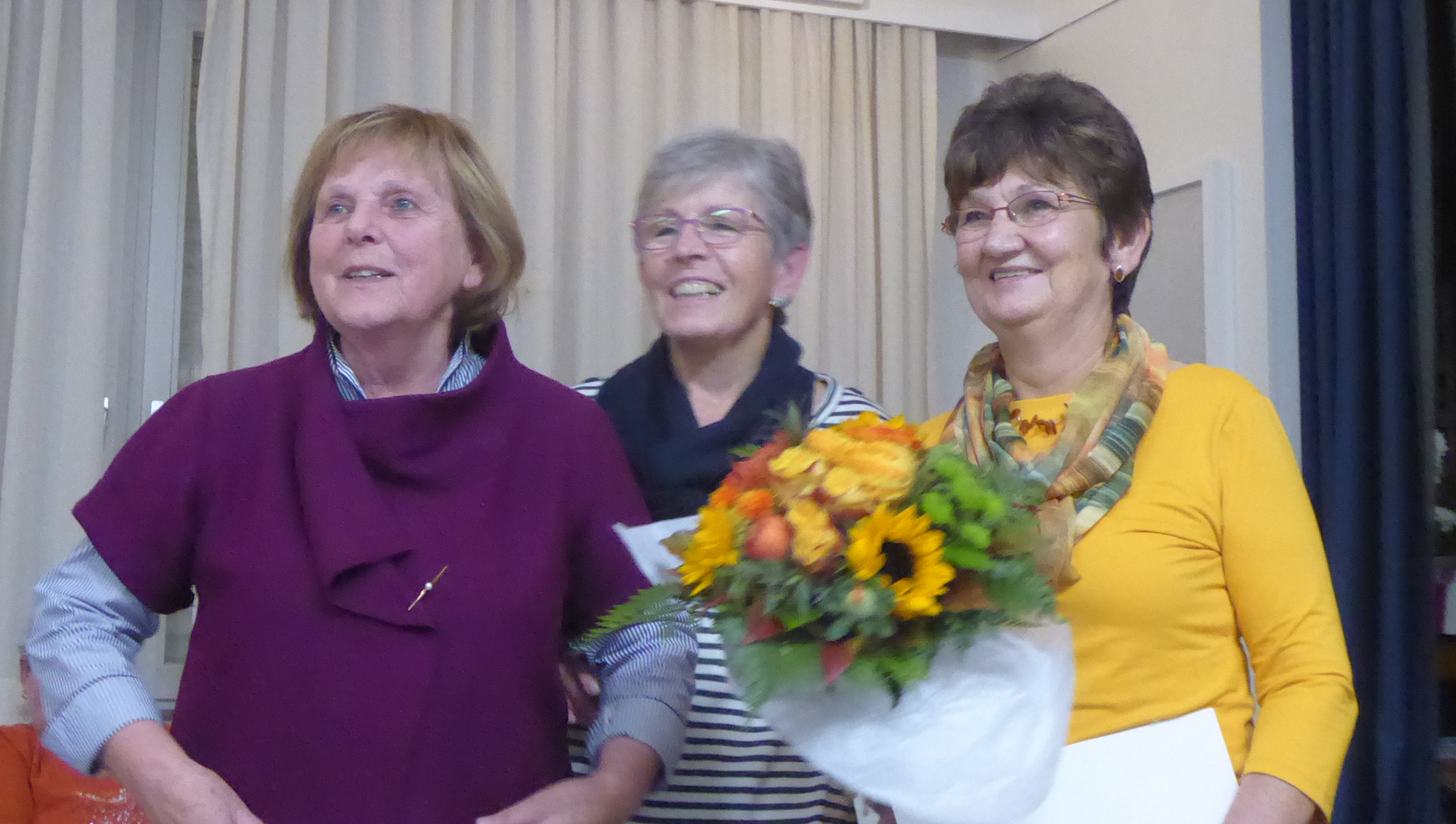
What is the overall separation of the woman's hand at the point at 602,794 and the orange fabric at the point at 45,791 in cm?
177

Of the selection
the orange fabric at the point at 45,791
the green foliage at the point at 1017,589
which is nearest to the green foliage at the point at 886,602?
the green foliage at the point at 1017,589

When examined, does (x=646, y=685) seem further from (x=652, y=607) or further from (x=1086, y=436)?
(x=1086, y=436)

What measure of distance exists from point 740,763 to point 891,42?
320 cm

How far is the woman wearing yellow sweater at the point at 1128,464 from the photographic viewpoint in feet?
4.23

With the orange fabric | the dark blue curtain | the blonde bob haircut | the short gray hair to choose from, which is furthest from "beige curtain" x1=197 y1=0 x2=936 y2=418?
the blonde bob haircut

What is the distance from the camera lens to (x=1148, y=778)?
3.92ft

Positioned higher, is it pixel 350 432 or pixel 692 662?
pixel 350 432

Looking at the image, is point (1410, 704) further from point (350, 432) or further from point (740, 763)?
point (350, 432)

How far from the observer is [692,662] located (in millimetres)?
1436

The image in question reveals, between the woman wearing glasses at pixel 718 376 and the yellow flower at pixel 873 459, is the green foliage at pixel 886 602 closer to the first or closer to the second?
the yellow flower at pixel 873 459

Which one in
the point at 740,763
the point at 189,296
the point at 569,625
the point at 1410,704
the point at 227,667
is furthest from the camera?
the point at 189,296

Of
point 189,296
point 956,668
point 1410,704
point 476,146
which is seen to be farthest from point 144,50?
point 1410,704

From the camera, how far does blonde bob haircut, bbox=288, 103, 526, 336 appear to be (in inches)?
56.0

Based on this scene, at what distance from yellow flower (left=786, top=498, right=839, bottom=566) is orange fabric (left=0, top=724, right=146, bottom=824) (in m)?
2.13
